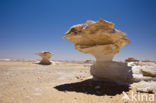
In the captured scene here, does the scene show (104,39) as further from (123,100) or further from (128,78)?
(123,100)

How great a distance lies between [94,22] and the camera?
5.93 metres

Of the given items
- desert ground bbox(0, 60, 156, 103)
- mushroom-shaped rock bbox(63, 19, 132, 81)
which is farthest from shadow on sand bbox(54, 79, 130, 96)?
mushroom-shaped rock bbox(63, 19, 132, 81)

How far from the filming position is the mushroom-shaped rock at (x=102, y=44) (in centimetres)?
602

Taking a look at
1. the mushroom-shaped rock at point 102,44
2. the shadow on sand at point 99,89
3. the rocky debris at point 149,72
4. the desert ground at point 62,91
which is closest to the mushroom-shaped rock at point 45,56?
the desert ground at point 62,91

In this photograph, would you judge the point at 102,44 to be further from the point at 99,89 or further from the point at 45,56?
the point at 45,56

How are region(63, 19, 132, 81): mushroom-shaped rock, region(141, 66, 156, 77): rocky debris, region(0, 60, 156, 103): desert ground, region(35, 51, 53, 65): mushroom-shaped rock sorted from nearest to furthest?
region(0, 60, 156, 103): desert ground → region(63, 19, 132, 81): mushroom-shaped rock → region(141, 66, 156, 77): rocky debris → region(35, 51, 53, 65): mushroom-shaped rock

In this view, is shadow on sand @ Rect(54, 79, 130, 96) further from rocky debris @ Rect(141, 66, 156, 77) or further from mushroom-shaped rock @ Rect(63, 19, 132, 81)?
rocky debris @ Rect(141, 66, 156, 77)

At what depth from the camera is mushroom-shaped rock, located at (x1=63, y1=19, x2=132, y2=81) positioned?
19.8ft

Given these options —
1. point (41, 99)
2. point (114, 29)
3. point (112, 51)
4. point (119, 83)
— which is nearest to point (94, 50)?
point (112, 51)

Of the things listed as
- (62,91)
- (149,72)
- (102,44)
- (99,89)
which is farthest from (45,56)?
(149,72)

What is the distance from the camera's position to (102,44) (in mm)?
6766

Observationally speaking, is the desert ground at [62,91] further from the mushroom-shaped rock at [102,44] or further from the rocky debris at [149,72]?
the rocky debris at [149,72]

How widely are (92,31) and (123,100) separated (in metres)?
3.72

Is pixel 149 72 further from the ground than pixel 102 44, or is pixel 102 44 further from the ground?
pixel 102 44
